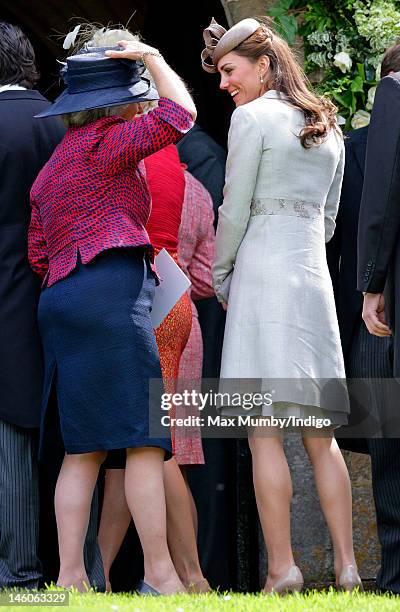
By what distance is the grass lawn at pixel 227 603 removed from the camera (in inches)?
150

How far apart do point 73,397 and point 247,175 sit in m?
0.95

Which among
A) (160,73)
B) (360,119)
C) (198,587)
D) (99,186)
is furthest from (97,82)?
(198,587)

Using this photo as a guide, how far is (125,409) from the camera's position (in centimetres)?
421

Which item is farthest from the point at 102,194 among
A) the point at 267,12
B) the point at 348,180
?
the point at 267,12

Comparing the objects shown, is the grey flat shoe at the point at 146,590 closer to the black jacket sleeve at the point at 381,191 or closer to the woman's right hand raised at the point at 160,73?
the black jacket sleeve at the point at 381,191

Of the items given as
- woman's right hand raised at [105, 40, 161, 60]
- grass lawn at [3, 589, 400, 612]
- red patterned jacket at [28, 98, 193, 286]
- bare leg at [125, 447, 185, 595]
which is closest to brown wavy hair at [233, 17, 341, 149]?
woman's right hand raised at [105, 40, 161, 60]

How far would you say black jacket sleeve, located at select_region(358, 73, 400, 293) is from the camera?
3881mm

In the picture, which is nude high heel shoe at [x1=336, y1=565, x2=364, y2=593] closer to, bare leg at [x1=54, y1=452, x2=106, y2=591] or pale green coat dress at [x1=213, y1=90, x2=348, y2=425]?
pale green coat dress at [x1=213, y1=90, x2=348, y2=425]

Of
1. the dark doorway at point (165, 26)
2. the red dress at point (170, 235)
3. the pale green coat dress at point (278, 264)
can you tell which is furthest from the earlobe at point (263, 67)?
the dark doorway at point (165, 26)

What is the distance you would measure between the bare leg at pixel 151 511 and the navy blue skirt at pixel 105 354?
0.20 feet

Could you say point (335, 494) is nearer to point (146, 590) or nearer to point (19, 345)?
point (146, 590)

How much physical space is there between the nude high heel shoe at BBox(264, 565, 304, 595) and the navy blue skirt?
0.55 meters

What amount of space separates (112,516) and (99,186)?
1261 millimetres

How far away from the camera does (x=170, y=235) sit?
16.3ft
